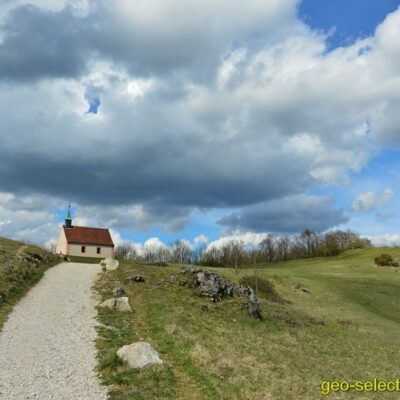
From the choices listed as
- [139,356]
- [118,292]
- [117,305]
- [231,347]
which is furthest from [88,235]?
[139,356]

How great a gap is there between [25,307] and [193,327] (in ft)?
31.6

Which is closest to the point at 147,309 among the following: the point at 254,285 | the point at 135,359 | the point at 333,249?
the point at 135,359

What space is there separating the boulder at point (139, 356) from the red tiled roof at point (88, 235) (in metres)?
64.9

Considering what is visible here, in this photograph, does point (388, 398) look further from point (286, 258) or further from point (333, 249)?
point (286, 258)

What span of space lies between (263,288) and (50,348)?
119 ft

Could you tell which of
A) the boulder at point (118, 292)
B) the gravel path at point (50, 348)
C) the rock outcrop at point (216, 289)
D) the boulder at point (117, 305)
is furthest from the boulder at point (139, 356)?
the rock outcrop at point (216, 289)

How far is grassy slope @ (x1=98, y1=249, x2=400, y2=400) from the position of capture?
14.7 metres

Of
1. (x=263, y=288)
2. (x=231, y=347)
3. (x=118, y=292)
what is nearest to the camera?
(x=231, y=347)

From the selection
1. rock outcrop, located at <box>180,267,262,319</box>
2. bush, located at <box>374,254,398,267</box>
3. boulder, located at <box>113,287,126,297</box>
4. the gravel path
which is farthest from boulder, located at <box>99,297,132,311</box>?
bush, located at <box>374,254,398,267</box>

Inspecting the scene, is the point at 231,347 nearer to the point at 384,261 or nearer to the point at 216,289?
the point at 216,289

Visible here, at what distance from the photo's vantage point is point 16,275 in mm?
32031

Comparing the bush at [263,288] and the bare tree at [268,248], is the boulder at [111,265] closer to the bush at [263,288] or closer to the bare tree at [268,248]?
the bush at [263,288]


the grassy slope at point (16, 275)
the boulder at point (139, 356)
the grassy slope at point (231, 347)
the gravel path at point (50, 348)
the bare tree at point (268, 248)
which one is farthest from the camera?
the bare tree at point (268, 248)

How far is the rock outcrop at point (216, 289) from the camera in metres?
32.0
